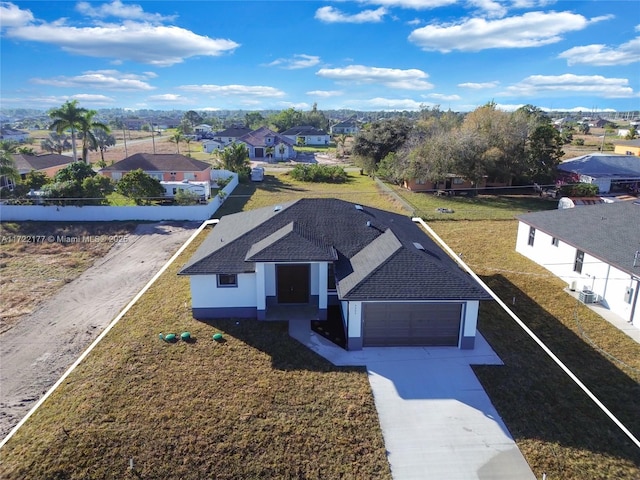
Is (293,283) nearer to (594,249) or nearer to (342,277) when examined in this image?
(342,277)

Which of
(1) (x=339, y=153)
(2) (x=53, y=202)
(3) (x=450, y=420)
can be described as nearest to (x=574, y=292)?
(3) (x=450, y=420)

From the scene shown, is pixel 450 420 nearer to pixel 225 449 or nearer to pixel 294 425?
pixel 294 425

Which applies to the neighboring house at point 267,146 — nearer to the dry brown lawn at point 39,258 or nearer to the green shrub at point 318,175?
the green shrub at point 318,175

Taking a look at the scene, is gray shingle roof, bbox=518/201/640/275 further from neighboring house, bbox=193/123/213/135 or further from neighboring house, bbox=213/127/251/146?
neighboring house, bbox=193/123/213/135

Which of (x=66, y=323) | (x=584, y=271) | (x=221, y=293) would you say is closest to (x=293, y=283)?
(x=221, y=293)

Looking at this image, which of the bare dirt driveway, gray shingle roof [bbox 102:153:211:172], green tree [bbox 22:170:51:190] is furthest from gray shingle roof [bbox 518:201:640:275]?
green tree [bbox 22:170:51:190]
